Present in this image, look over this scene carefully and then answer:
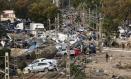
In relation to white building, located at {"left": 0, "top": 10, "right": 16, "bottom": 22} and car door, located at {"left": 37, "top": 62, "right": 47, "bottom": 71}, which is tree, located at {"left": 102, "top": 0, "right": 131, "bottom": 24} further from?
car door, located at {"left": 37, "top": 62, "right": 47, "bottom": 71}

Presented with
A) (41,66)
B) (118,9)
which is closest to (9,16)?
(118,9)

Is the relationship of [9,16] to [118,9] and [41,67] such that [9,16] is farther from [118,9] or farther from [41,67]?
[41,67]

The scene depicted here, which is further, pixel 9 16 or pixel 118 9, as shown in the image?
pixel 9 16

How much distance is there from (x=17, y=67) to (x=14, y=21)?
41507 mm

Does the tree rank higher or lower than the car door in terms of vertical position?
higher

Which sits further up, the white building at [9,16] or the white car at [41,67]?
the white building at [9,16]

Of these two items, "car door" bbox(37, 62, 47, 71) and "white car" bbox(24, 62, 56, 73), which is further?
"car door" bbox(37, 62, 47, 71)

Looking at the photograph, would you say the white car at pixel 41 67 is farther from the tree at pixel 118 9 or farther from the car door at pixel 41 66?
the tree at pixel 118 9

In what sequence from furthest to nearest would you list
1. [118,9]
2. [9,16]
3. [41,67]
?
[9,16] < [118,9] < [41,67]

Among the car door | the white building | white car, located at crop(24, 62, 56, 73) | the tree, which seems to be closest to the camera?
white car, located at crop(24, 62, 56, 73)

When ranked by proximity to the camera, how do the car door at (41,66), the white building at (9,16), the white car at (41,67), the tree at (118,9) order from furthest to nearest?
the white building at (9,16), the tree at (118,9), the car door at (41,66), the white car at (41,67)

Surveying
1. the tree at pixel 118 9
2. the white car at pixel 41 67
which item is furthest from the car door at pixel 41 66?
the tree at pixel 118 9

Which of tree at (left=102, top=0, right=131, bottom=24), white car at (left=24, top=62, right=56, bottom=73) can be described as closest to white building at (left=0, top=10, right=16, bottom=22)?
tree at (left=102, top=0, right=131, bottom=24)

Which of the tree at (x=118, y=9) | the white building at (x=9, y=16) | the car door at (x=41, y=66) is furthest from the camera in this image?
the white building at (x=9, y=16)
